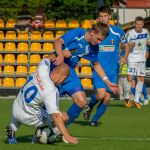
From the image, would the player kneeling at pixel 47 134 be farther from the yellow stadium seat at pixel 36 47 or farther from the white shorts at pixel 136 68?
the yellow stadium seat at pixel 36 47

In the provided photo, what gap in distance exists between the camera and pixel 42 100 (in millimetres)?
9156

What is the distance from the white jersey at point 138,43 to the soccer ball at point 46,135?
24.6 ft

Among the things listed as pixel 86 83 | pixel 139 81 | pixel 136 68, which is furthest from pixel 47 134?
pixel 86 83

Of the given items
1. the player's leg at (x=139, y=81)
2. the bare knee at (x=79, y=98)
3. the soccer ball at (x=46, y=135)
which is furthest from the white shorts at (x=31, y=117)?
the player's leg at (x=139, y=81)

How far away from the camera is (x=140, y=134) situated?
36.9 ft

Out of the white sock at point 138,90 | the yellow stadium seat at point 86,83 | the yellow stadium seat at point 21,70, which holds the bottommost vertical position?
the yellow stadium seat at point 86,83

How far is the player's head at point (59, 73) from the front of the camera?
9.07m

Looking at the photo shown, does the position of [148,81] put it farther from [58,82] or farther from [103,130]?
[58,82]

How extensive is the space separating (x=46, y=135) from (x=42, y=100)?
2.31 ft

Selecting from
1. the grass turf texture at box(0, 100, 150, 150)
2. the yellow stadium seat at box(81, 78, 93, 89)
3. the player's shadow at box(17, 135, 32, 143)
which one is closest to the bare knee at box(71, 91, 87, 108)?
the grass turf texture at box(0, 100, 150, 150)

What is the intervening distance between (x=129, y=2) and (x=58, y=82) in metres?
62.6

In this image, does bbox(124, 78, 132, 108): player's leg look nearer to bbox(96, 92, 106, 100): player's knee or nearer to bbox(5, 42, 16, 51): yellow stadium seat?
bbox(96, 92, 106, 100): player's knee

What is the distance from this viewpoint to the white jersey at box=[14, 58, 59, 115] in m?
9.05

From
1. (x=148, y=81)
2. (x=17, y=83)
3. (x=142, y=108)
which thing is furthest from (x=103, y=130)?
(x=148, y=81)
